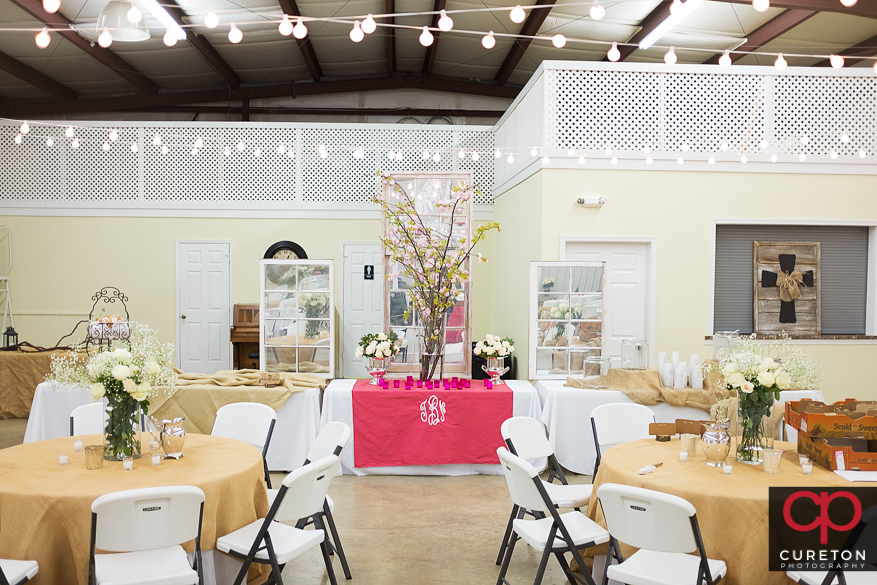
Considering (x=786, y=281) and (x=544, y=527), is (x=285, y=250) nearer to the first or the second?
(x=786, y=281)

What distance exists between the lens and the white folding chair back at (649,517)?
2.54m

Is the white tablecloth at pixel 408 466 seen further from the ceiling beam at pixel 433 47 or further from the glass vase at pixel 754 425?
the ceiling beam at pixel 433 47

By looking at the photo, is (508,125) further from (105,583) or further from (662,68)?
(105,583)

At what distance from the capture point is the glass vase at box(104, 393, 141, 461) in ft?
11.1

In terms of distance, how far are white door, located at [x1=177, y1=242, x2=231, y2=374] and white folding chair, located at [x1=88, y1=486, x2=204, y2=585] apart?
7.34 m

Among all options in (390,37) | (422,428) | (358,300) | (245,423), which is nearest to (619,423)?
(422,428)

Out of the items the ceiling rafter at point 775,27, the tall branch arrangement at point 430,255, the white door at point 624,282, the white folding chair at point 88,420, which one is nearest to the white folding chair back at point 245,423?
the white folding chair at point 88,420

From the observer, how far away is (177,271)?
9.77m

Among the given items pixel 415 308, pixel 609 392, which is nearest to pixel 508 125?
pixel 415 308

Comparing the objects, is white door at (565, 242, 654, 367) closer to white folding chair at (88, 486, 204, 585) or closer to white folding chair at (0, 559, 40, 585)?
white folding chair at (88, 486, 204, 585)

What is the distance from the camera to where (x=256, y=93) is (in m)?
11.8

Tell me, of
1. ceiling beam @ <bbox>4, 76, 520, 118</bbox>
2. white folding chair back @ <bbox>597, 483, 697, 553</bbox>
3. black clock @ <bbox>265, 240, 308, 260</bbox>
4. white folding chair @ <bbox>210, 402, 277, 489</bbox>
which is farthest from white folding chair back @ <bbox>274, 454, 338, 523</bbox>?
ceiling beam @ <bbox>4, 76, 520, 118</bbox>

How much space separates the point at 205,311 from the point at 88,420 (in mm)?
5722

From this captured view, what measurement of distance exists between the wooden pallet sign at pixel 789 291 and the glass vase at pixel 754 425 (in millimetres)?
4336
